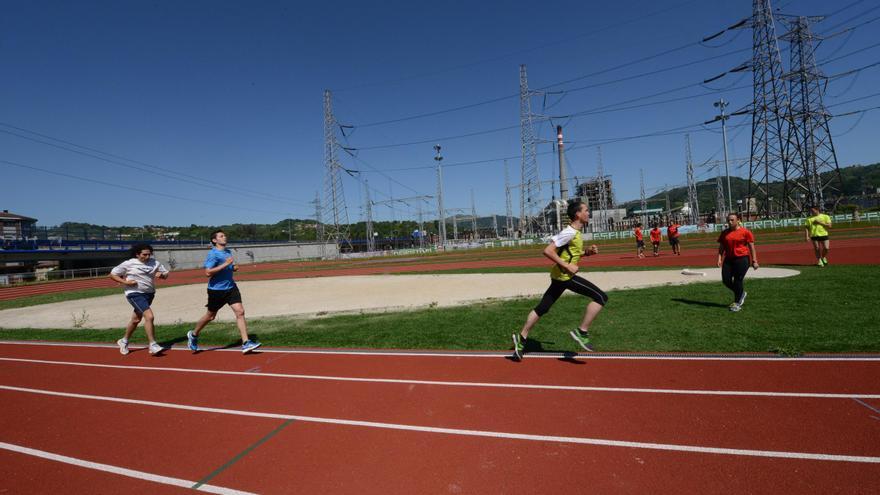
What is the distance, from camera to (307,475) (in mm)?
3160

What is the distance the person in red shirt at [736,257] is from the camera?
745 cm

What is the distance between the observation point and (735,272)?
7574 mm

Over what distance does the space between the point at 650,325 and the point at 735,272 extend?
2.40 metres

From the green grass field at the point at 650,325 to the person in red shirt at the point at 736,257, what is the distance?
37 cm

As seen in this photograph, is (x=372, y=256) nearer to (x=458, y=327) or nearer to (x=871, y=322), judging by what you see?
(x=458, y=327)

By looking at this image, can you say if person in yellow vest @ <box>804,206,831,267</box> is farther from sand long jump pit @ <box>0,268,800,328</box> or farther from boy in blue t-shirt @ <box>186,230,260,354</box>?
boy in blue t-shirt @ <box>186,230,260,354</box>

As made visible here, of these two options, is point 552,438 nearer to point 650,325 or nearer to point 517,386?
point 517,386

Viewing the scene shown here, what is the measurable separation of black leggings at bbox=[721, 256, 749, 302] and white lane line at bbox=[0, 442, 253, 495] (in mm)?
8711

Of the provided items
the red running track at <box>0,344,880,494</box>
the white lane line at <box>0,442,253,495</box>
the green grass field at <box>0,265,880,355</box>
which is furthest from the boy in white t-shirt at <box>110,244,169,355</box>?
the white lane line at <box>0,442,253,495</box>

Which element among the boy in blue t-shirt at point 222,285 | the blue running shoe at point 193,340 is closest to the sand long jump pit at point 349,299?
the blue running shoe at point 193,340

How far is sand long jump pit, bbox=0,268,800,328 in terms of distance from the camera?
11.4m

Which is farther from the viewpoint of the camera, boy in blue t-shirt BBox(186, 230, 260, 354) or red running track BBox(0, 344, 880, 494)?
boy in blue t-shirt BBox(186, 230, 260, 354)

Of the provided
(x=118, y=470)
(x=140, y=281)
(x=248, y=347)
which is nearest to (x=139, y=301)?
(x=140, y=281)

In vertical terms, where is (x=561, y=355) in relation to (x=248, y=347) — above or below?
below
